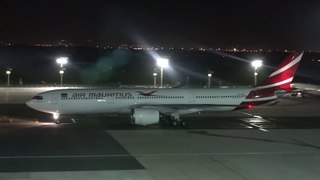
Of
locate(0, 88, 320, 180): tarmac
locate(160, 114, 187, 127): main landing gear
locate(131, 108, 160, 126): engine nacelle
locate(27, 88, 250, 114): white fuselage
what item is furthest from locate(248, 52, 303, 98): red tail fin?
locate(131, 108, 160, 126): engine nacelle

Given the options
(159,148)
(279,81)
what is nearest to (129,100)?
(159,148)

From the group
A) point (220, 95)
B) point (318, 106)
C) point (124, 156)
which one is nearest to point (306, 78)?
point (318, 106)

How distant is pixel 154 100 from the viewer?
140ft

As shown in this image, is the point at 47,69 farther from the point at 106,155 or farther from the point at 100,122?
the point at 106,155

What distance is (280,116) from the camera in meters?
48.4

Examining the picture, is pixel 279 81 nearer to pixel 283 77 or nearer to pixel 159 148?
pixel 283 77

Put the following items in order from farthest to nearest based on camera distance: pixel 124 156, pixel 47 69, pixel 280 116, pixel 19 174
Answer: pixel 47 69 < pixel 280 116 < pixel 124 156 < pixel 19 174

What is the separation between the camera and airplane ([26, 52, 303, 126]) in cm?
4141

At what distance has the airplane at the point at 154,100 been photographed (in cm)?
4141

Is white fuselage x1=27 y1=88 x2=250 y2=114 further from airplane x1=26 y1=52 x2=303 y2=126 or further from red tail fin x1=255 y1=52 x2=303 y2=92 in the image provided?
red tail fin x1=255 y1=52 x2=303 y2=92

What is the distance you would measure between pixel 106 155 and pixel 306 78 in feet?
364

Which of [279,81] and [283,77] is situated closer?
[279,81]

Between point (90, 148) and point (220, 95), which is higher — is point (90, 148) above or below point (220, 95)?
below

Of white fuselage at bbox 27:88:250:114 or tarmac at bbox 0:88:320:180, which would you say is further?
white fuselage at bbox 27:88:250:114
